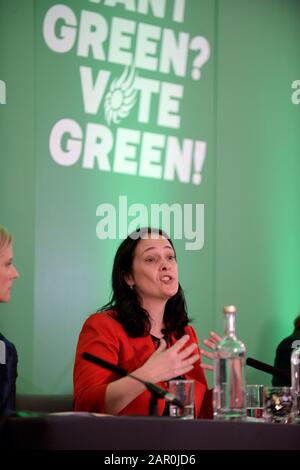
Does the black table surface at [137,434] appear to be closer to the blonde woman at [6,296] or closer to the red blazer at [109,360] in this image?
the red blazer at [109,360]

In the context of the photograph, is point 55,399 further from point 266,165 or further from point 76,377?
point 266,165

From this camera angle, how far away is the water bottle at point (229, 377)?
1.89 m

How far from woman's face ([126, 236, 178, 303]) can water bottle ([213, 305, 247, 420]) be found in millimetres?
703

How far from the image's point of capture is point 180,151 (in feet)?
12.9

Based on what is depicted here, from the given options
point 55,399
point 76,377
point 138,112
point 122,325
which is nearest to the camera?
point 76,377

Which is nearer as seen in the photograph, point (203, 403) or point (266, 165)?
point (203, 403)

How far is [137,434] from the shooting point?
1.40 meters

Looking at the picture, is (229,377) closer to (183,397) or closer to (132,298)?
(183,397)

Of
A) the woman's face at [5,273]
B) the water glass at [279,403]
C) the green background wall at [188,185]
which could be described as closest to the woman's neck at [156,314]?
the woman's face at [5,273]

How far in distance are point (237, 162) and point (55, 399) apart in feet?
5.29

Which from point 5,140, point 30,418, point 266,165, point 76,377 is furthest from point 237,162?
point 30,418

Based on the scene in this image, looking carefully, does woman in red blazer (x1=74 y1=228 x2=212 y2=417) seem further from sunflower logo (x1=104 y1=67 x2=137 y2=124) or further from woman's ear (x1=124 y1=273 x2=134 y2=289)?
sunflower logo (x1=104 y1=67 x2=137 y2=124)

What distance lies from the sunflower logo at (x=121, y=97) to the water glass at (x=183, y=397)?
2062 millimetres

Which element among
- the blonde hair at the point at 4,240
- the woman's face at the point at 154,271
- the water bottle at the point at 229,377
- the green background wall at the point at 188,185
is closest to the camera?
the water bottle at the point at 229,377
